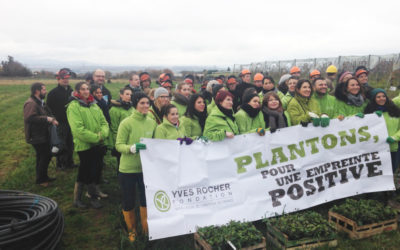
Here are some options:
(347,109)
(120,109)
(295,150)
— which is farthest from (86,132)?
(347,109)

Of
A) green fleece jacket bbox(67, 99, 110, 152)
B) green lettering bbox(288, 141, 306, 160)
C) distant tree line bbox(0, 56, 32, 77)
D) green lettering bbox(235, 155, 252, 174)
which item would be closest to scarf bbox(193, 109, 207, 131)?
green lettering bbox(235, 155, 252, 174)

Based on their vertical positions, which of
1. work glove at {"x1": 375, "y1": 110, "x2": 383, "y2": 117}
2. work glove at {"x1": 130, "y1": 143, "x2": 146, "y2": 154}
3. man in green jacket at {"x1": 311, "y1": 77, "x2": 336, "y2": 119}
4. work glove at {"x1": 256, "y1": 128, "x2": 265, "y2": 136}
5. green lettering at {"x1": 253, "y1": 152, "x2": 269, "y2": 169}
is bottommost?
green lettering at {"x1": 253, "y1": 152, "x2": 269, "y2": 169}

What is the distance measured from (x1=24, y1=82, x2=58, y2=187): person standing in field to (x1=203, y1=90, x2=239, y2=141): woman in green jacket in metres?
3.71

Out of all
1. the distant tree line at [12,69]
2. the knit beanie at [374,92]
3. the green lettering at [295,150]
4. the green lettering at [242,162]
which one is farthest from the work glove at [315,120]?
the distant tree line at [12,69]

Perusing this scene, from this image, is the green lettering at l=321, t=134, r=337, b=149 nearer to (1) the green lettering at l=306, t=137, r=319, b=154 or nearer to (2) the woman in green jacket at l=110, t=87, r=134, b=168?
(1) the green lettering at l=306, t=137, r=319, b=154

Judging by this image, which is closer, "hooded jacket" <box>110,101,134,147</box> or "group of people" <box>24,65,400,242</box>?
"group of people" <box>24,65,400,242</box>

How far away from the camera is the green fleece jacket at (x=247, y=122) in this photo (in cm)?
539

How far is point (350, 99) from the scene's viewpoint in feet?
19.6

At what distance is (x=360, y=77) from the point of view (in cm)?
682

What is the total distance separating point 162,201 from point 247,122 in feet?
6.67

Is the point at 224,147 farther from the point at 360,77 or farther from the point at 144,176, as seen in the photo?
the point at 360,77

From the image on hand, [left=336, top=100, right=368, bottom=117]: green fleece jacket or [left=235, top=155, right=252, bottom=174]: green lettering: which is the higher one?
[left=336, top=100, right=368, bottom=117]: green fleece jacket

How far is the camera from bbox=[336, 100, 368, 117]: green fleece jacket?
606 centimetres

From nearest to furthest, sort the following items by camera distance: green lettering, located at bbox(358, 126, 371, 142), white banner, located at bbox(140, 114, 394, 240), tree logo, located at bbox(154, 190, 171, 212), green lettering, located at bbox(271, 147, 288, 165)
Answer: tree logo, located at bbox(154, 190, 171, 212), white banner, located at bbox(140, 114, 394, 240), green lettering, located at bbox(271, 147, 288, 165), green lettering, located at bbox(358, 126, 371, 142)
